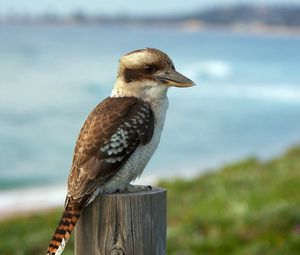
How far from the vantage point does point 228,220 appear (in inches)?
465

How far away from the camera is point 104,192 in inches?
182

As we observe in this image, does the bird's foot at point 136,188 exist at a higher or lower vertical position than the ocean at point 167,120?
lower

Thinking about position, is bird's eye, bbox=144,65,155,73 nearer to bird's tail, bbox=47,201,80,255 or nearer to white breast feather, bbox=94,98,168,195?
white breast feather, bbox=94,98,168,195

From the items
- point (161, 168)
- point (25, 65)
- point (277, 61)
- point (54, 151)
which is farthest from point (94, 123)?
point (277, 61)

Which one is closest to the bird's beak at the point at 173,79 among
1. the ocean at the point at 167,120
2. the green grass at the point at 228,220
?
the green grass at the point at 228,220

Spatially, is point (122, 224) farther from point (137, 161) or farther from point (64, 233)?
point (137, 161)

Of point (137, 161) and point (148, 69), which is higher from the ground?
point (148, 69)

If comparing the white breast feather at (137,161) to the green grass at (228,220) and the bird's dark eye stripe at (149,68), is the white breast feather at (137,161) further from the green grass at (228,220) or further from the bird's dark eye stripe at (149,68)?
the green grass at (228,220)

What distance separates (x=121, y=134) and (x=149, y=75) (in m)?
0.45

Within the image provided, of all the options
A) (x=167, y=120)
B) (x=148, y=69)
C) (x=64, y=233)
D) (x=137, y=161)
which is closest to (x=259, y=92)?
(x=167, y=120)

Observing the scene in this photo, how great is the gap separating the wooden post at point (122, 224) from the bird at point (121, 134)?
0.30 ft

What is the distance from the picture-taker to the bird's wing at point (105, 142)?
180 inches

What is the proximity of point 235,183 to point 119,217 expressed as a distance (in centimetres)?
1287

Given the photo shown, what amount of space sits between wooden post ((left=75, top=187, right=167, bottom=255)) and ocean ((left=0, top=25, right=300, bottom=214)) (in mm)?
18842
